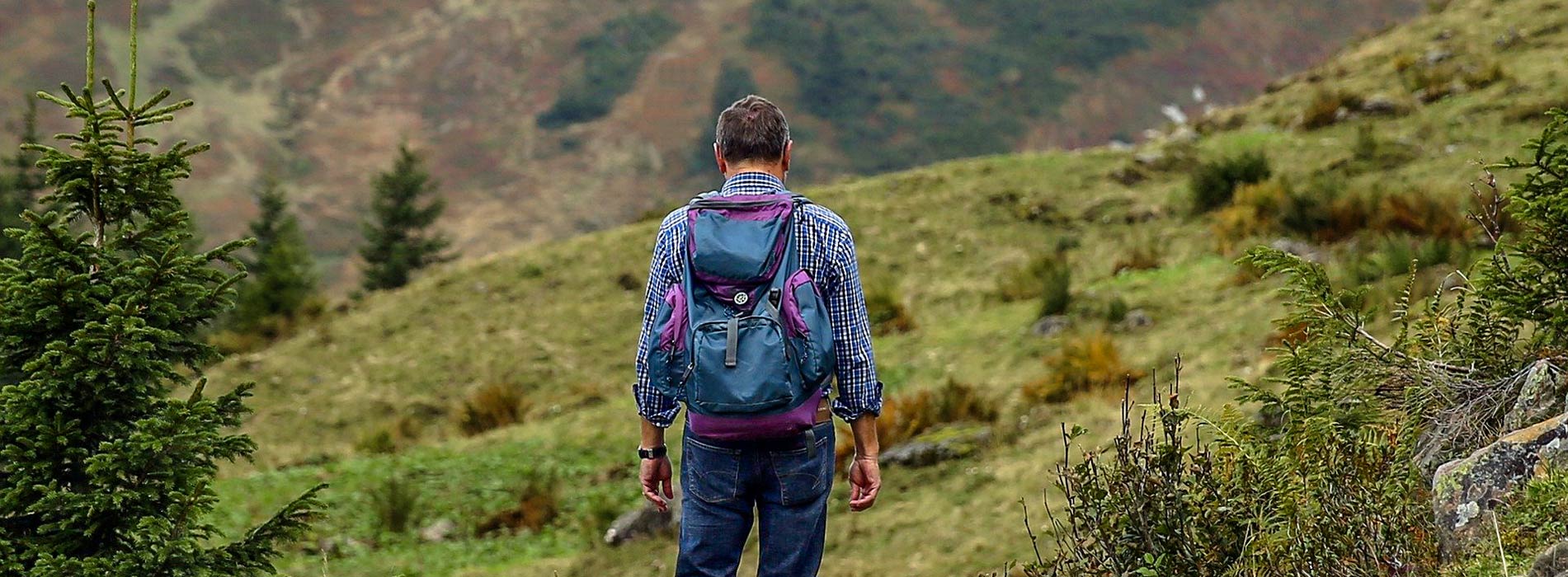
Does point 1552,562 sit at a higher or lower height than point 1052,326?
higher

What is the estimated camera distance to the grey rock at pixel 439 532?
899 cm

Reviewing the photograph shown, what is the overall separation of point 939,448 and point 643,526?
175 centimetres

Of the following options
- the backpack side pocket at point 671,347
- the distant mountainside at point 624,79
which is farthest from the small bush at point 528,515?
the distant mountainside at point 624,79

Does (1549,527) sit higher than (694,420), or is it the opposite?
(694,420)

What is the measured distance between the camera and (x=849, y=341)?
3.19 meters

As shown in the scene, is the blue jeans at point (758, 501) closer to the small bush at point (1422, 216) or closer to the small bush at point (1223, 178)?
the small bush at point (1422, 216)

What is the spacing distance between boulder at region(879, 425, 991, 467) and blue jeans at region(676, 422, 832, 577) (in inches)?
182

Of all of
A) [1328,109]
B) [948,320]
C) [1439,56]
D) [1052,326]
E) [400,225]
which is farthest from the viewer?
[400,225]

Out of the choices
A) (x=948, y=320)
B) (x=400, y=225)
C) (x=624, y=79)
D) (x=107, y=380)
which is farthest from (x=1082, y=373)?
(x=624, y=79)

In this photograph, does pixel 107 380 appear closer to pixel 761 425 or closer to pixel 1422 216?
pixel 761 425

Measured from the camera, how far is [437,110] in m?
120

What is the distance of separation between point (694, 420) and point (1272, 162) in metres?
12.3

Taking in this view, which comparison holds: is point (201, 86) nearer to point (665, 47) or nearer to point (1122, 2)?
point (665, 47)

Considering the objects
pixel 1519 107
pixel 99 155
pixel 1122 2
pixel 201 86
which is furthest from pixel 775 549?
pixel 1122 2
